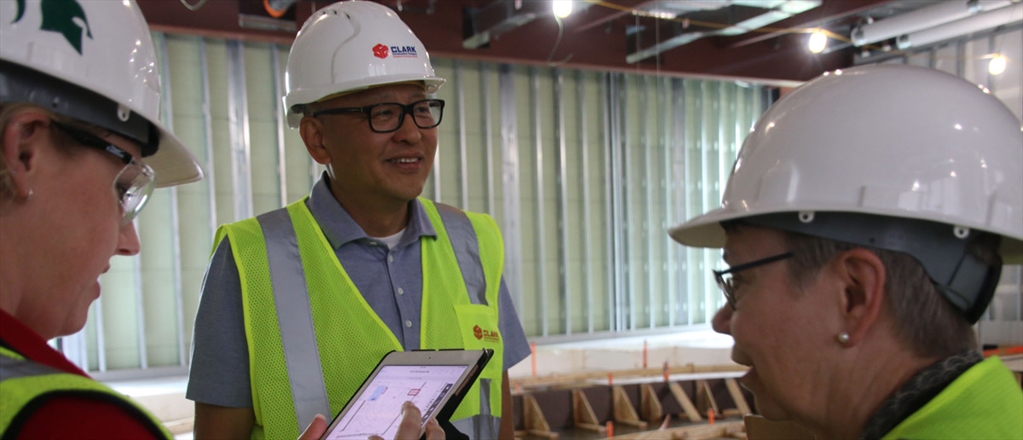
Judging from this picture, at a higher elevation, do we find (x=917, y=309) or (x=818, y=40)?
(x=818, y=40)

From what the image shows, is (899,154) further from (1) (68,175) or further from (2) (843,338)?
(1) (68,175)

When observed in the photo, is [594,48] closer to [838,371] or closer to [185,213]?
[185,213]

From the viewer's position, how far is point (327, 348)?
2270 millimetres

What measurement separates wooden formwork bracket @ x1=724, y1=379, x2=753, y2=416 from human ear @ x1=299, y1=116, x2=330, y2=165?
642 centimetres

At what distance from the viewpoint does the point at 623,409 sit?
752 centimetres

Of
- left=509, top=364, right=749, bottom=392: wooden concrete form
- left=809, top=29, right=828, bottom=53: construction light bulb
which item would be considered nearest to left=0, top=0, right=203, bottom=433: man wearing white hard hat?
left=509, top=364, right=749, bottom=392: wooden concrete form

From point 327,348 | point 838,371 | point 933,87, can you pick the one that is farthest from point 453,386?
point 933,87

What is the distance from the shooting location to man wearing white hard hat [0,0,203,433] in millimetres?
974

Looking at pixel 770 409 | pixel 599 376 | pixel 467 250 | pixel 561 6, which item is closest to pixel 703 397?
pixel 599 376

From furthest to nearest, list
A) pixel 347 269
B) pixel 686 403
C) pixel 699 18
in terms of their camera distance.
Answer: pixel 699 18 → pixel 686 403 → pixel 347 269

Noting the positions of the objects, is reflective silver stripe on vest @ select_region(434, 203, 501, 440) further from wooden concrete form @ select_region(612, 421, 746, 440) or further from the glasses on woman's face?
wooden concrete form @ select_region(612, 421, 746, 440)

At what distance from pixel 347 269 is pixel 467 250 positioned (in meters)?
0.44

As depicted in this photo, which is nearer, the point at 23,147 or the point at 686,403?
the point at 23,147

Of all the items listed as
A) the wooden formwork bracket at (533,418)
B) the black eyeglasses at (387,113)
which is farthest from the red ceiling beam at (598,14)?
the black eyeglasses at (387,113)
